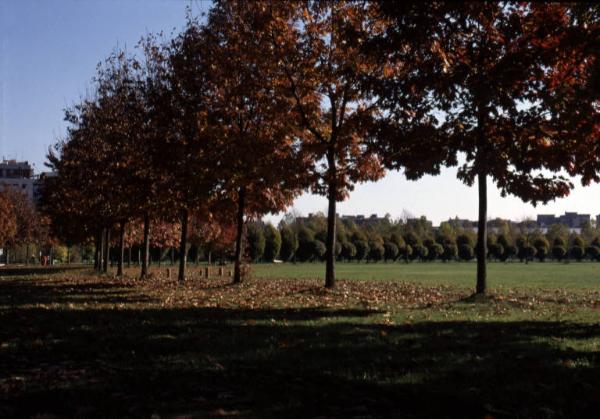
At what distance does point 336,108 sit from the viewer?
70.8 feet

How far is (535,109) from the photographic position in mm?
15289

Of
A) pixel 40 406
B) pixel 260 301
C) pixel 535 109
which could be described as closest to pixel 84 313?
pixel 260 301

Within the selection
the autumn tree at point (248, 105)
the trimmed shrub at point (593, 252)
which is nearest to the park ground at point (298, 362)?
the autumn tree at point (248, 105)

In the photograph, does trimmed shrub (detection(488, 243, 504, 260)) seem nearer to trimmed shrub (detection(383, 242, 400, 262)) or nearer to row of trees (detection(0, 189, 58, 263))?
trimmed shrub (detection(383, 242, 400, 262))

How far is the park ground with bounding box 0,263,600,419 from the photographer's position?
5680 mm

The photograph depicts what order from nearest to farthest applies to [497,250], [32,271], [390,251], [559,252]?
[32,271] < [390,251] < [497,250] < [559,252]

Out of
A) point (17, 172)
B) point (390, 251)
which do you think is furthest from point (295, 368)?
point (17, 172)

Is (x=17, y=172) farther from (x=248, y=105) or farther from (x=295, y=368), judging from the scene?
(x=295, y=368)

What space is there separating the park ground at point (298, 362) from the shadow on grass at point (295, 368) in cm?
2

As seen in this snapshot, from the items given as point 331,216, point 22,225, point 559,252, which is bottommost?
point 559,252

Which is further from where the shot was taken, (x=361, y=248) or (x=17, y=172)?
(x=17, y=172)

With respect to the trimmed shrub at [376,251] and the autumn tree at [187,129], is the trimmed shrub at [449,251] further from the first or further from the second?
the autumn tree at [187,129]

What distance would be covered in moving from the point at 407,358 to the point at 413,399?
2.08 metres

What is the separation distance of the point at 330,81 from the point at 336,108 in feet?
4.56
